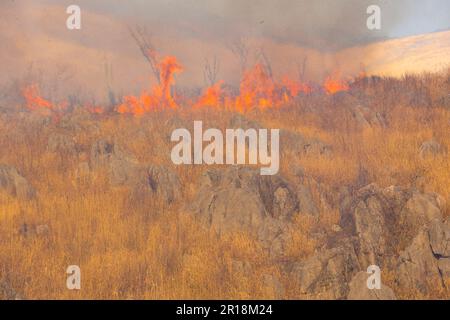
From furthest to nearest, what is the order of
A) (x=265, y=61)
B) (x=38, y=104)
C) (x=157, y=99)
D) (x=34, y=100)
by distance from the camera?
(x=265, y=61) < (x=34, y=100) < (x=38, y=104) < (x=157, y=99)

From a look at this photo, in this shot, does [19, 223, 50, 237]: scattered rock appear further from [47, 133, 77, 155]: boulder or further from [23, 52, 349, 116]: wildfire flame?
[23, 52, 349, 116]: wildfire flame

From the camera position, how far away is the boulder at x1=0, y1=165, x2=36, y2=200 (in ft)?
38.8

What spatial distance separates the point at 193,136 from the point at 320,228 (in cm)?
724

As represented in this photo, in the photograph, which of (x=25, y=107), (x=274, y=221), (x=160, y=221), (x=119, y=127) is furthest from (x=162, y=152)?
(x=25, y=107)

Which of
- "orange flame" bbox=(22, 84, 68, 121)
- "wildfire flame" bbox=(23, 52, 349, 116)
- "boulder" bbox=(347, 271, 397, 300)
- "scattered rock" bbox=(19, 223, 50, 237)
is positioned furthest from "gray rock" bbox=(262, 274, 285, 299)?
"orange flame" bbox=(22, 84, 68, 121)

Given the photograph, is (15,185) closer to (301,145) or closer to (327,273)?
(327,273)

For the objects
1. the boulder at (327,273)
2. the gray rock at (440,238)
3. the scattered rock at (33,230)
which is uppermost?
the scattered rock at (33,230)

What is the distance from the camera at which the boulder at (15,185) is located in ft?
38.8

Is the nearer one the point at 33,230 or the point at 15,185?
the point at 33,230

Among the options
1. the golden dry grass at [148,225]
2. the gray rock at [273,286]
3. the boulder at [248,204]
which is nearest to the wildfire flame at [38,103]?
the golden dry grass at [148,225]

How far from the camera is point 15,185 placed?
11961 mm

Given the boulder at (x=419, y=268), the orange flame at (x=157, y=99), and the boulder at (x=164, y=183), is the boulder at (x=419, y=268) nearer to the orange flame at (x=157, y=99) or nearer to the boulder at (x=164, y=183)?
the boulder at (x=164, y=183)

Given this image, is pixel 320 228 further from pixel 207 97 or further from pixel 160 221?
pixel 207 97

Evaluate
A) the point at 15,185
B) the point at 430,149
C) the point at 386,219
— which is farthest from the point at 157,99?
the point at 386,219
